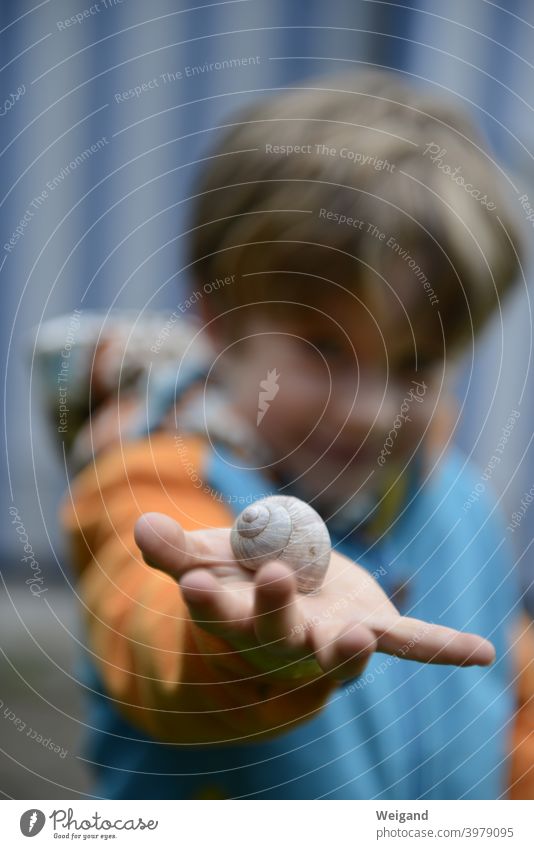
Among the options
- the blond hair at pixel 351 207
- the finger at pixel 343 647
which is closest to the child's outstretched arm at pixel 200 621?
the finger at pixel 343 647

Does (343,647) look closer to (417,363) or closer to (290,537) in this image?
(290,537)

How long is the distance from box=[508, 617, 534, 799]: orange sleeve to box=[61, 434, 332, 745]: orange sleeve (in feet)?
0.61

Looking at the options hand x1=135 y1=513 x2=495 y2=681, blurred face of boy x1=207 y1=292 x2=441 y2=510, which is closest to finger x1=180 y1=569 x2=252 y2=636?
hand x1=135 y1=513 x2=495 y2=681

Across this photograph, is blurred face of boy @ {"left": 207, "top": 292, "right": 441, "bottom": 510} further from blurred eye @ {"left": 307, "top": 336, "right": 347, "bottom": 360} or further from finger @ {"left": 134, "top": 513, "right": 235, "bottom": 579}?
finger @ {"left": 134, "top": 513, "right": 235, "bottom": 579}

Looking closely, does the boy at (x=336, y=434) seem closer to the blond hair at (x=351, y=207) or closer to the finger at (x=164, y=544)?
the blond hair at (x=351, y=207)

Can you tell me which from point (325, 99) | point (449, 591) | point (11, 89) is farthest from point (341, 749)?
point (11, 89)

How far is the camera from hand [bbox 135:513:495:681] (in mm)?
351

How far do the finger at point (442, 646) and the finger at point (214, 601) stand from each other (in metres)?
0.06

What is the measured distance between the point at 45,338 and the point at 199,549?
1.58ft

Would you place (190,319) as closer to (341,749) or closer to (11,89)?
(341,749)

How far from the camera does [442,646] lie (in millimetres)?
365
